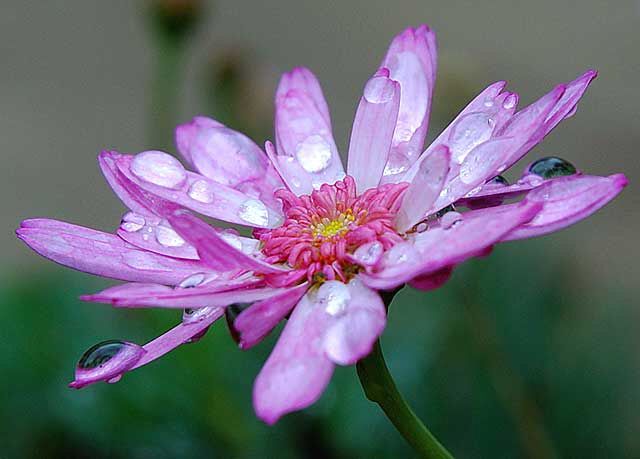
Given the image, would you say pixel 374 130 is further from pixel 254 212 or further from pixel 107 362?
pixel 107 362

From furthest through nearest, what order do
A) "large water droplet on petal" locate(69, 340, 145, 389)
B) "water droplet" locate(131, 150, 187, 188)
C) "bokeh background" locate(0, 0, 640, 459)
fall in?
"bokeh background" locate(0, 0, 640, 459), "water droplet" locate(131, 150, 187, 188), "large water droplet on petal" locate(69, 340, 145, 389)

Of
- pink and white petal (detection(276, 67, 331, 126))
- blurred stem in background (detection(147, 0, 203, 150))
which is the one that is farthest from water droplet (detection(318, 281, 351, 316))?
blurred stem in background (detection(147, 0, 203, 150))

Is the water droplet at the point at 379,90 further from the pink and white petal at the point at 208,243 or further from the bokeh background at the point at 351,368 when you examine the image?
the bokeh background at the point at 351,368

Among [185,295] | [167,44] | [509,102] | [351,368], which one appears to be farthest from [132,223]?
[167,44]

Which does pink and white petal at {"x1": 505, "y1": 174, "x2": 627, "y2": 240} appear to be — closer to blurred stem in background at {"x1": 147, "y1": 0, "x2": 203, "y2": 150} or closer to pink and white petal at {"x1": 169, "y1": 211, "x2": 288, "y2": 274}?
pink and white petal at {"x1": 169, "y1": 211, "x2": 288, "y2": 274}

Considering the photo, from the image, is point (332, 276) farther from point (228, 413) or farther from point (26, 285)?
point (26, 285)

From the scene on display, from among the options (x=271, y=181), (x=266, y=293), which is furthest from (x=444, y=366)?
(x=266, y=293)
